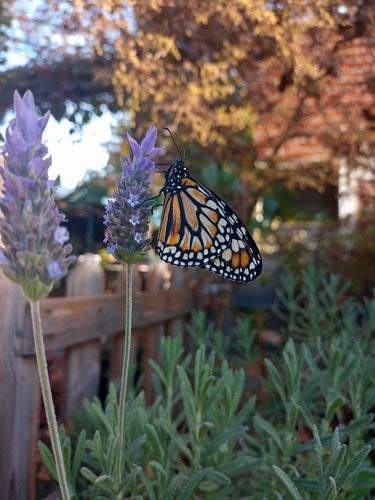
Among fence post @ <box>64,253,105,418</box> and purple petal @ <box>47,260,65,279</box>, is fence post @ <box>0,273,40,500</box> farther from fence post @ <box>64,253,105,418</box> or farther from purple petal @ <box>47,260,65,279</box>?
purple petal @ <box>47,260,65,279</box>

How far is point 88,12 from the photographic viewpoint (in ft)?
8.71

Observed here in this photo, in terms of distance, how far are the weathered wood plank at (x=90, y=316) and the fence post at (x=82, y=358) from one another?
76 mm

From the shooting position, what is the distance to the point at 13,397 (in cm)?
183

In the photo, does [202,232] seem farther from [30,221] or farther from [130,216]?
[30,221]

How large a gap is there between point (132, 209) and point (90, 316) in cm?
157

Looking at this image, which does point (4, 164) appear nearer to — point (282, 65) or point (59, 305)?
point (59, 305)

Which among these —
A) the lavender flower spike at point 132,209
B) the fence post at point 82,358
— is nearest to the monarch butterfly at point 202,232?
the lavender flower spike at point 132,209

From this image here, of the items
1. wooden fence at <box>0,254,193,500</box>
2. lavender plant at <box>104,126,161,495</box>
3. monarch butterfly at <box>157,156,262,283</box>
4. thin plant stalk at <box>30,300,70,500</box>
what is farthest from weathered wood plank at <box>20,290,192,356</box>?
thin plant stalk at <box>30,300,70,500</box>

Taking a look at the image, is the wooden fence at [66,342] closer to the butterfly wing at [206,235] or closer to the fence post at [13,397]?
the fence post at [13,397]

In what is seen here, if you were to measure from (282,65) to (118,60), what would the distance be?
4.66 ft

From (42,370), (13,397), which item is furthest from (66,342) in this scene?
(42,370)

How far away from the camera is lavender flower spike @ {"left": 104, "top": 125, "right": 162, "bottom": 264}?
0.91 metres

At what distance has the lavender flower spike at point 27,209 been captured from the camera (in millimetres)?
689

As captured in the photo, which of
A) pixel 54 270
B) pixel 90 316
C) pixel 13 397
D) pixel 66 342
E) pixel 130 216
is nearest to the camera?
pixel 54 270
